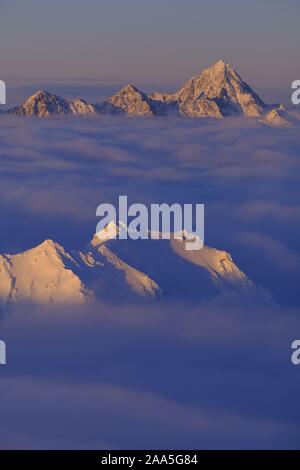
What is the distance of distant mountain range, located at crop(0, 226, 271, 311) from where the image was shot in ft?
321

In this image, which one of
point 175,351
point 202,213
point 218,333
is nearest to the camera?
point 175,351

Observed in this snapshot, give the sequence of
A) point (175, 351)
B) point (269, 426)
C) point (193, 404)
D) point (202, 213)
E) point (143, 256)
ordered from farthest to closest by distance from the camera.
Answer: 1. point (202, 213)
2. point (143, 256)
3. point (175, 351)
4. point (193, 404)
5. point (269, 426)

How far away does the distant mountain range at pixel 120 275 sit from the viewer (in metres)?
97.8

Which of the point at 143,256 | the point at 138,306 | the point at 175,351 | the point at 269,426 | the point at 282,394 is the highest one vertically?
the point at 143,256

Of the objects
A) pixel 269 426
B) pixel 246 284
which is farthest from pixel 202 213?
pixel 269 426

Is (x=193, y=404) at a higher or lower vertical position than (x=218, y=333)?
lower

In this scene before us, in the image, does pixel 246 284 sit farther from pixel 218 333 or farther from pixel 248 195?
pixel 248 195

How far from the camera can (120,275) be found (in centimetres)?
10194

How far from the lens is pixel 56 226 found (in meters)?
178

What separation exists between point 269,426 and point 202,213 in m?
105
